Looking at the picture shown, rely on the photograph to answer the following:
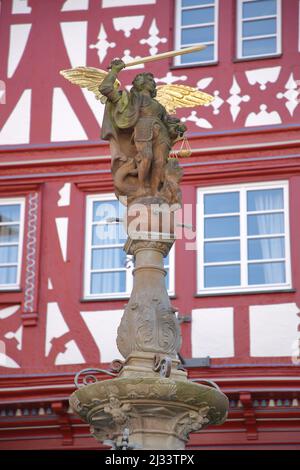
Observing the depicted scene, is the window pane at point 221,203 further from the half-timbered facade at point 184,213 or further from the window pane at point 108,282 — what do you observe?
the window pane at point 108,282

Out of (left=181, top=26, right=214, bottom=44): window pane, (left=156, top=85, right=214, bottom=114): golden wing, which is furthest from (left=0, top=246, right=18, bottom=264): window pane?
(left=156, top=85, right=214, bottom=114): golden wing

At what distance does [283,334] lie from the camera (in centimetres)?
1513

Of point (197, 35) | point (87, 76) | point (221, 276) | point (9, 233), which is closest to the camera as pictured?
point (87, 76)

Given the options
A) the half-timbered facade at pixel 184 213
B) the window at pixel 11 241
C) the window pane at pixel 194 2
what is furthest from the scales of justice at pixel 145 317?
the window pane at pixel 194 2

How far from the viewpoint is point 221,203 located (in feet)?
52.3

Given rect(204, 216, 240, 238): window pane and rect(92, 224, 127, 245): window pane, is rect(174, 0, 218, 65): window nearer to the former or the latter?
rect(204, 216, 240, 238): window pane

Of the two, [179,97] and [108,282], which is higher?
[108,282]

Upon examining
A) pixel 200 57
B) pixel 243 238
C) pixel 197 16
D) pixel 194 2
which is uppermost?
pixel 194 2

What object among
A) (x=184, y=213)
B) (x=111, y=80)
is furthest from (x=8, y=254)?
(x=111, y=80)

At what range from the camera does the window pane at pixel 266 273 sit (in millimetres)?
15430

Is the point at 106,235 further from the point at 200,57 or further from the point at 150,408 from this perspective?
the point at 150,408

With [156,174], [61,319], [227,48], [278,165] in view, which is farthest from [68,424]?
[156,174]

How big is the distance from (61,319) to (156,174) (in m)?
6.60

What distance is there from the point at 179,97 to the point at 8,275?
6.00 meters
